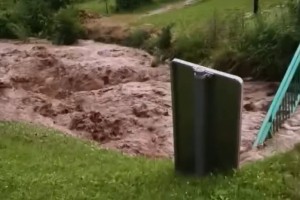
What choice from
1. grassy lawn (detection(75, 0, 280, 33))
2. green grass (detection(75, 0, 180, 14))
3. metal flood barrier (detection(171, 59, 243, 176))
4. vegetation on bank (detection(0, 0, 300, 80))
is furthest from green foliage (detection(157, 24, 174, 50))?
metal flood barrier (detection(171, 59, 243, 176))

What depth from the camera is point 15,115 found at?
43.8ft

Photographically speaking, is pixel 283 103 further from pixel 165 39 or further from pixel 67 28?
pixel 67 28

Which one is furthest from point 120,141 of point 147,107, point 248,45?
point 248,45

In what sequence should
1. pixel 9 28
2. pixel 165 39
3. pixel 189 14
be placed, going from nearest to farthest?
pixel 165 39 → pixel 189 14 → pixel 9 28

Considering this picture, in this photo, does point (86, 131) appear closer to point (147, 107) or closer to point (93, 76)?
point (147, 107)

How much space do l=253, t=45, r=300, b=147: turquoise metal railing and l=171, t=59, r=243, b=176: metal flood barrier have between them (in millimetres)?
2556

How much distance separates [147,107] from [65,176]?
24.6ft

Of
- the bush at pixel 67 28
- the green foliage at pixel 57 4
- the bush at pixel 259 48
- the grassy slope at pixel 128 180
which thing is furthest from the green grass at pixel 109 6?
the grassy slope at pixel 128 180

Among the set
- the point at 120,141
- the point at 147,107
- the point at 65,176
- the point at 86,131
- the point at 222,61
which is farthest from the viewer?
the point at 222,61

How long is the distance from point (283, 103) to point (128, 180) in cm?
368

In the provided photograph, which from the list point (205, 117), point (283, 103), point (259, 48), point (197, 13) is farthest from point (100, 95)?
point (205, 117)

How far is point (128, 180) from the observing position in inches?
237

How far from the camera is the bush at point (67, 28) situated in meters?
23.0

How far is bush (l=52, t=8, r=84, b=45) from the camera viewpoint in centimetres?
2305
